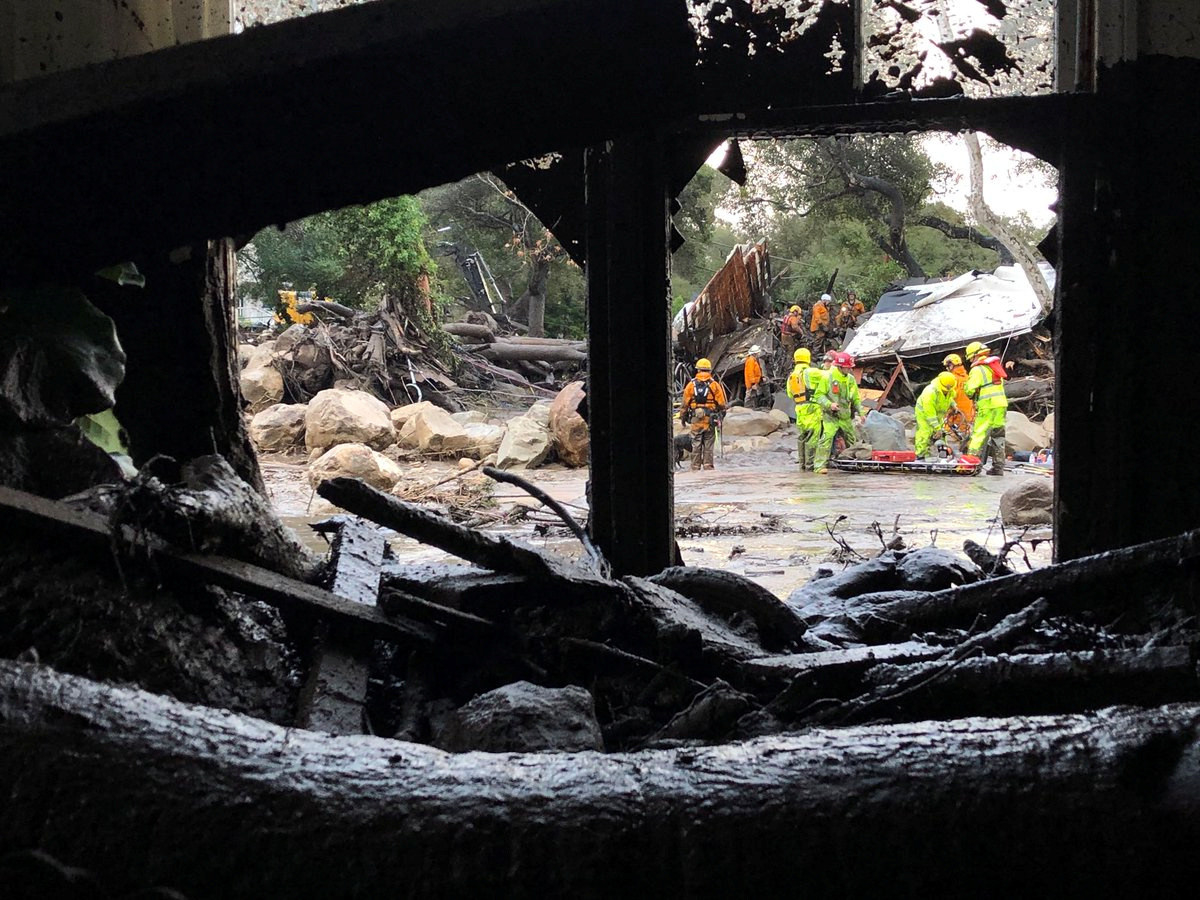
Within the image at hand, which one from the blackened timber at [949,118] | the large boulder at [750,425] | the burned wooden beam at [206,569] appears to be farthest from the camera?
the large boulder at [750,425]

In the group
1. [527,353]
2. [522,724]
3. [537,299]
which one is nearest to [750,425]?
[527,353]

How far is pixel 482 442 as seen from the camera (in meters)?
16.3

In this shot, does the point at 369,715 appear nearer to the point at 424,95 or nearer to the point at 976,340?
the point at 424,95

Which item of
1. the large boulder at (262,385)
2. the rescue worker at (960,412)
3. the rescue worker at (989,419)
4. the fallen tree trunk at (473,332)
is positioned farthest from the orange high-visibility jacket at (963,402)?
the large boulder at (262,385)

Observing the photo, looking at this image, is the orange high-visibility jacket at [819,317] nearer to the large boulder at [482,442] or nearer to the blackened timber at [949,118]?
the large boulder at [482,442]

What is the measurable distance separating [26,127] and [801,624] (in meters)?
2.58

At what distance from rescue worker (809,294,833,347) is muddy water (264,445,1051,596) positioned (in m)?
7.44

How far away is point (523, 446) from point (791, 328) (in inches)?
402

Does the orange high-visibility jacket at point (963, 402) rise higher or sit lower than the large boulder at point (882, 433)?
higher

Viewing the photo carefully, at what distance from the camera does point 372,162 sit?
5.52 feet

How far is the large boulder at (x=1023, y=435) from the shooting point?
17.5 metres

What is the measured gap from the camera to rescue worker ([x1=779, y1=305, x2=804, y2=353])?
77.0ft

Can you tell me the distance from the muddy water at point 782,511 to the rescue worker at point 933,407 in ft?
4.93

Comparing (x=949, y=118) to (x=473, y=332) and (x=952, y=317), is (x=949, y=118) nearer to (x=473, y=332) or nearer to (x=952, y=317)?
(x=952, y=317)
